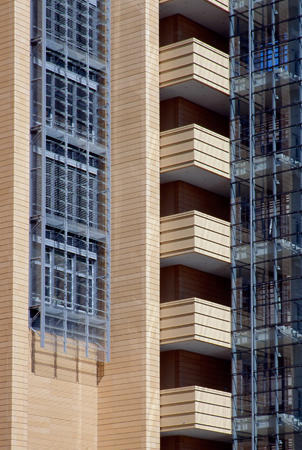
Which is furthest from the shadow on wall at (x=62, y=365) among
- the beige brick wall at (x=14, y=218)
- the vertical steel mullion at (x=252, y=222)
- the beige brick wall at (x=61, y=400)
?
the vertical steel mullion at (x=252, y=222)

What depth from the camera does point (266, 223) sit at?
42000mm

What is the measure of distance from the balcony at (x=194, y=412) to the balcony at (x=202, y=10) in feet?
59.6

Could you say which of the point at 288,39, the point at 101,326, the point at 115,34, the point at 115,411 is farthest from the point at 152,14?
the point at 115,411

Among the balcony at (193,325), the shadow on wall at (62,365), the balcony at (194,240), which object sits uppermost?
the balcony at (194,240)

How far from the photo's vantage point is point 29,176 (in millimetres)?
37094

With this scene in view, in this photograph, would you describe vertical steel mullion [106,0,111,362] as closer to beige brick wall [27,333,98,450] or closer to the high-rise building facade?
the high-rise building facade

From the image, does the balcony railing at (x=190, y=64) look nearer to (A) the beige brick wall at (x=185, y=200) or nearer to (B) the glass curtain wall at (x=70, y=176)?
(B) the glass curtain wall at (x=70, y=176)

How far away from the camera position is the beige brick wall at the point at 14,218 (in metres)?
34.4

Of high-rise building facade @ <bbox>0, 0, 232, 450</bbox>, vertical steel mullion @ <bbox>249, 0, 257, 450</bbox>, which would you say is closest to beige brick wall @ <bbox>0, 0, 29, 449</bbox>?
high-rise building facade @ <bbox>0, 0, 232, 450</bbox>

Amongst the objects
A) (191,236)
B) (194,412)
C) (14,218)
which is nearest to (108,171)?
(191,236)

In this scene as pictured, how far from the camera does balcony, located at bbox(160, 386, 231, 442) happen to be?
1526 inches

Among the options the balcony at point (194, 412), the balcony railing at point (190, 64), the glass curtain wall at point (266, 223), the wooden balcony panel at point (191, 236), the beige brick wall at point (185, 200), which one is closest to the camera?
the balcony at point (194, 412)

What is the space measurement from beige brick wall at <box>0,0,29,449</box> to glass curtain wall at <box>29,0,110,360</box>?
0.98 metres

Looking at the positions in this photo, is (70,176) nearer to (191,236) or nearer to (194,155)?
(194,155)
